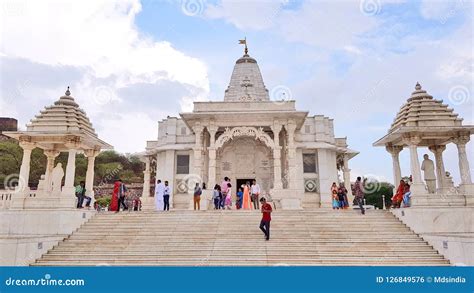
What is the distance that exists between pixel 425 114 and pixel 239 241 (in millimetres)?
10431

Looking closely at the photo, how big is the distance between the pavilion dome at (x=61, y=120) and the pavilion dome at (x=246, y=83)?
14.1m

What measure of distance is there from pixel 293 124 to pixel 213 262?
1312cm

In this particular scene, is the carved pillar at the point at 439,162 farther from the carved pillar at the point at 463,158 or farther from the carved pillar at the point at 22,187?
the carved pillar at the point at 22,187

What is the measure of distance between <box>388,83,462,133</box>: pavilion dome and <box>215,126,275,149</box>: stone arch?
7.34 meters

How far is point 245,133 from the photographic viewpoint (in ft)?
68.4

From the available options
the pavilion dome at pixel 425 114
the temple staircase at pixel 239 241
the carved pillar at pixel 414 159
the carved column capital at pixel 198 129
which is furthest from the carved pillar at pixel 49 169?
the pavilion dome at pixel 425 114

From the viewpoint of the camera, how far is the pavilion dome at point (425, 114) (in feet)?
48.6

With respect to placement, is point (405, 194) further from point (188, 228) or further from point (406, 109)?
point (188, 228)

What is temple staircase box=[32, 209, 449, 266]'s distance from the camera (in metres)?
10.0

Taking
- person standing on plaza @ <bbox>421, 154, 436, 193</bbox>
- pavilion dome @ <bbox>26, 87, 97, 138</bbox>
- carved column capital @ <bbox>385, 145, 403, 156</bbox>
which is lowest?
person standing on plaza @ <bbox>421, 154, 436, 193</bbox>

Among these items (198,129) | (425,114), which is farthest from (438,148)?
(198,129)

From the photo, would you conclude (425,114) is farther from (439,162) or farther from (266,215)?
(266,215)

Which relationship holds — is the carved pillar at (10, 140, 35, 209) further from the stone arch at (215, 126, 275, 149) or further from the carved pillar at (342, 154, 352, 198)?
the carved pillar at (342, 154, 352, 198)


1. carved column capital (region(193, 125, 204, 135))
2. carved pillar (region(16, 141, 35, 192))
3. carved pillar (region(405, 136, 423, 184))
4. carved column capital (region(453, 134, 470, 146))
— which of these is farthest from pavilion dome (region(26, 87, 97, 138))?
carved column capital (region(453, 134, 470, 146))
